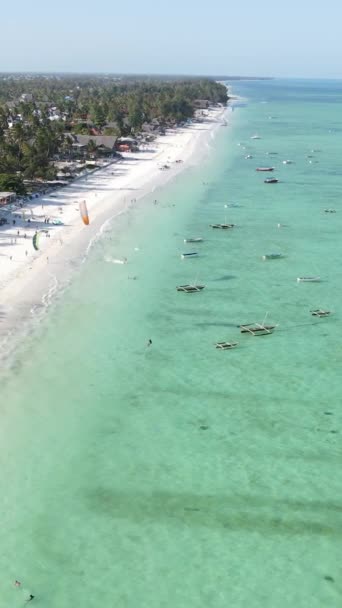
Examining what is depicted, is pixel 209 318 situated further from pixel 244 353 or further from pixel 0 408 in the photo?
pixel 0 408

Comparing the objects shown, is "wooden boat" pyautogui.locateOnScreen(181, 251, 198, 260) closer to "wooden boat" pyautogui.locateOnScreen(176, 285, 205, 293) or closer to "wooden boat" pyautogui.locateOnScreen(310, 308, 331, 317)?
"wooden boat" pyautogui.locateOnScreen(176, 285, 205, 293)

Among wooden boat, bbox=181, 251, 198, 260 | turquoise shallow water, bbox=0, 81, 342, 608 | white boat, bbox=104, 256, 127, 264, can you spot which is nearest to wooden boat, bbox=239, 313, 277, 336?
turquoise shallow water, bbox=0, 81, 342, 608

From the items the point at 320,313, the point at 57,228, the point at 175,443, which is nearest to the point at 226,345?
the point at 320,313

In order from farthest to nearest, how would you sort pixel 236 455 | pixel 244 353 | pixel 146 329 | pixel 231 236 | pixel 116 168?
1. pixel 116 168
2. pixel 231 236
3. pixel 146 329
4. pixel 244 353
5. pixel 236 455

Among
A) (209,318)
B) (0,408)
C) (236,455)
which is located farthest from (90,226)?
(236,455)

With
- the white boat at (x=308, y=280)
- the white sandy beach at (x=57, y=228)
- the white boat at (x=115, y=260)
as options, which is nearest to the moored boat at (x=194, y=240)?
the white boat at (x=115, y=260)

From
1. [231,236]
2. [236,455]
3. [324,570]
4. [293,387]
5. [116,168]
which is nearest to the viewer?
[324,570]

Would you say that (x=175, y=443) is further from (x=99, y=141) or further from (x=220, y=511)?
(x=99, y=141)
